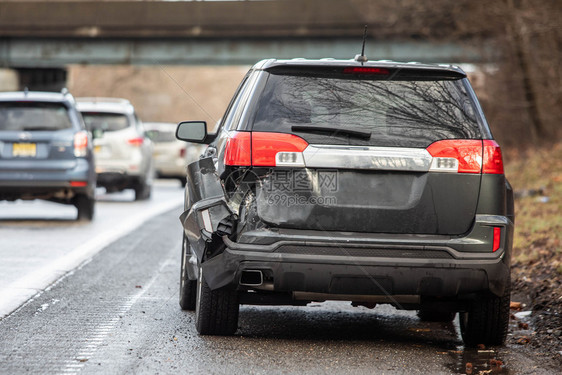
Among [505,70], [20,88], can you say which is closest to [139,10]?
[20,88]

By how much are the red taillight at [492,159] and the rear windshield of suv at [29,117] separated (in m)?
9.93

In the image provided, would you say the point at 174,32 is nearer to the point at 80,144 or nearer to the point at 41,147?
the point at 80,144

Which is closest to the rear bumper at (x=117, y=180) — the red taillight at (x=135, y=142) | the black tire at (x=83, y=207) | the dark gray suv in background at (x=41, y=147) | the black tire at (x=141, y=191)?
the black tire at (x=141, y=191)

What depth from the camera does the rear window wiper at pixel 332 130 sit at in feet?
19.9

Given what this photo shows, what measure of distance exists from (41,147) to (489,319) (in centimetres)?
981

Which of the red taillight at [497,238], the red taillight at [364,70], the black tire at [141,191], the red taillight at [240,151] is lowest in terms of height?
the black tire at [141,191]

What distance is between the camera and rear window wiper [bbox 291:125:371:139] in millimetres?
6062

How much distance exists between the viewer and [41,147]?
49.3 feet

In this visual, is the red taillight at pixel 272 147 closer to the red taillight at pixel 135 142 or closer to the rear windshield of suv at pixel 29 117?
the rear windshield of suv at pixel 29 117

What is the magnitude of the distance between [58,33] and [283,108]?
47.5 meters

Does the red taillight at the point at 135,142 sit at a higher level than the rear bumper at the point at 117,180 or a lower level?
higher

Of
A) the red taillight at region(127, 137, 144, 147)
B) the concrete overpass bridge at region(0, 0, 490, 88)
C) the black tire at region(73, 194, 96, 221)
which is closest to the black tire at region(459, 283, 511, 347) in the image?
the black tire at region(73, 194, 96, 221)

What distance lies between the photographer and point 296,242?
19.6 ft

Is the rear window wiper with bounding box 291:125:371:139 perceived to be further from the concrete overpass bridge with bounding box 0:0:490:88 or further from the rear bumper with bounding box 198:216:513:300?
the concrete overpass bridge with bounding box 0:0:490:88
